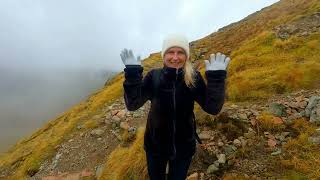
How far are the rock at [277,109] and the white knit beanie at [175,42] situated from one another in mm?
6777

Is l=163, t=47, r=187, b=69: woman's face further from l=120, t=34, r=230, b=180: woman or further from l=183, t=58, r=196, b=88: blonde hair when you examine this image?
l=183, t=58, r=196, b=88: blonde hair

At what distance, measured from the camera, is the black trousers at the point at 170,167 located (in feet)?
21.2

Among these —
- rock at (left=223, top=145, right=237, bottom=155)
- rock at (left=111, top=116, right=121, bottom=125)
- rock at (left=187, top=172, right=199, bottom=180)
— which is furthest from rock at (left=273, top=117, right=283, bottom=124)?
rock at (left=111, top=116, right=121, bottom=125)

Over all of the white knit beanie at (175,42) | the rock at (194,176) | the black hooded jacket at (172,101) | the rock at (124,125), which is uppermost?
the white knit beanie at (175,42)

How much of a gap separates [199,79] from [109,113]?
13497 millimetres

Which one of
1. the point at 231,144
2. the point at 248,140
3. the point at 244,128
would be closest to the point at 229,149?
the point at 231,144

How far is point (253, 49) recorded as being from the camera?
2128 cm

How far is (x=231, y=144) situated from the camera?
10.5 meters

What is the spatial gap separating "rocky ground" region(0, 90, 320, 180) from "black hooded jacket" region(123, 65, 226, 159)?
365 centimetres

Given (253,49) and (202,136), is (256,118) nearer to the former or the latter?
(202,136)

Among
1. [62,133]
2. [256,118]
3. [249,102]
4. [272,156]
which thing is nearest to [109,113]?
[62,133]

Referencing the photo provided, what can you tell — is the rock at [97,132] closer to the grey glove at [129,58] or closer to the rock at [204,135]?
the rock at [204,135]

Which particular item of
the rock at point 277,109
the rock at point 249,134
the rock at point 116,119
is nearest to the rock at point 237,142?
the rock at point 249,134

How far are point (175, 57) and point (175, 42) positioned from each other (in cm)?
25
